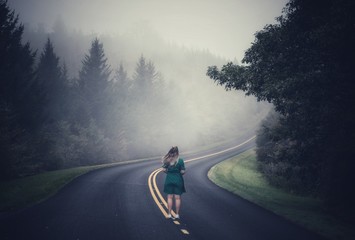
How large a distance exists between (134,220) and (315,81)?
883 cm

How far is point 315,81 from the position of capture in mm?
10523

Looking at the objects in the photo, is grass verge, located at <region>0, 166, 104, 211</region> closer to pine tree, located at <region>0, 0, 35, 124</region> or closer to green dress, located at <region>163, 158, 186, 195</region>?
green dress, located at <region>163, 158, 186, 195</region>

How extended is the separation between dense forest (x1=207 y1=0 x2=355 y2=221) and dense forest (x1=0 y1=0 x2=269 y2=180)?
18.6 m

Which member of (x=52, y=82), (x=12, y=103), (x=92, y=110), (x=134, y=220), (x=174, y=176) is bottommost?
(x=134, y=220)

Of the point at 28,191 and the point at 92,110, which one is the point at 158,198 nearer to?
the point at 28,191

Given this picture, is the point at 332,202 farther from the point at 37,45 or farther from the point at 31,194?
the point at 37,45

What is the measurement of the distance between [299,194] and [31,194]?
14511mm

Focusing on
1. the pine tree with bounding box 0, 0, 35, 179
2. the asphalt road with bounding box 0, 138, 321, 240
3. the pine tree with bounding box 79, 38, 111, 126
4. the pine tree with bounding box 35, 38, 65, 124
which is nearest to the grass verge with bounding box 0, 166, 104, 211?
the asphalt road with bounding box 0, 138, 321, 240

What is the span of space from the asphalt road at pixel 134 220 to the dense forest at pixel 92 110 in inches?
475

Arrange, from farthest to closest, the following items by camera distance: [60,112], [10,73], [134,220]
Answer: [60,112] < [10,73] < [134,220]

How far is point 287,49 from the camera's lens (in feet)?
37.9

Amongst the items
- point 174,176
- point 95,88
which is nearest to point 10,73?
point 95,88

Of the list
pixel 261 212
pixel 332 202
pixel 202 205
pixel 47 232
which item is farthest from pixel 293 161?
pixel 47 232

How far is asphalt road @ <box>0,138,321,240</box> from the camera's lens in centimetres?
715
